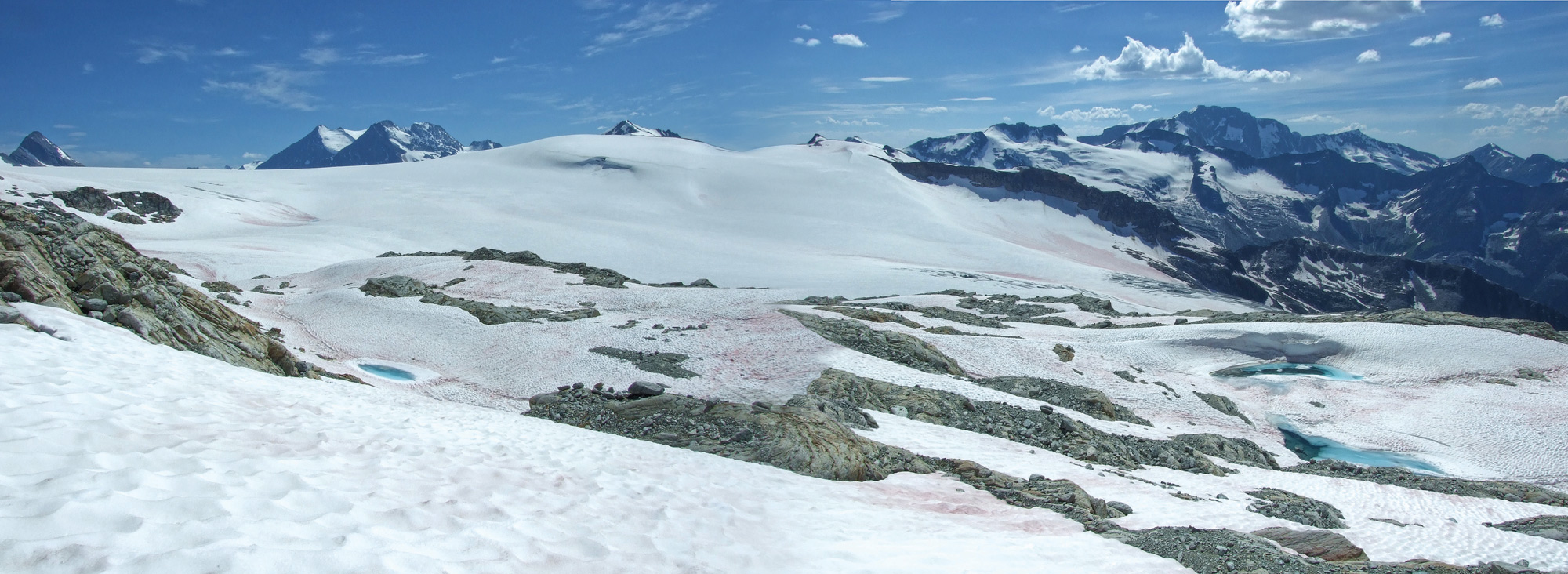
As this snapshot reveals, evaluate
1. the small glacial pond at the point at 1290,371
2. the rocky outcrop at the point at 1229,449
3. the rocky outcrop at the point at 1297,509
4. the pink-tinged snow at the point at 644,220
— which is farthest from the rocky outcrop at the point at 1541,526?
the pink-tinged snow at the point at 644,220

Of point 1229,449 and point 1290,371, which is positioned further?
point 1290,371

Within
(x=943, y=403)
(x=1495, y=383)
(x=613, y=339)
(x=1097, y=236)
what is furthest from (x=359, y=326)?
(x=1097, y=236)

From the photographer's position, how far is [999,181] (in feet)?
589

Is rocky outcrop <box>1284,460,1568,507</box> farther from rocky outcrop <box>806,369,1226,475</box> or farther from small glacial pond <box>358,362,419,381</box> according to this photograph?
small glacial pond <box>358,362,419,381</box>

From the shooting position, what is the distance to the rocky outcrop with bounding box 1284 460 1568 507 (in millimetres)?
20781

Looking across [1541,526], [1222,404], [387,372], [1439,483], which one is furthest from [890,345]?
[387,372]

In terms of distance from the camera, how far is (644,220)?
10944cm

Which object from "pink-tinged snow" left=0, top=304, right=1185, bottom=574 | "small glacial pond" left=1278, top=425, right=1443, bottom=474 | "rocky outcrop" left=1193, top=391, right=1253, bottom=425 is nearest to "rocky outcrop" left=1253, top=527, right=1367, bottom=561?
"pink-tinged snow" left=0, top=304, right=1185, bottom=574

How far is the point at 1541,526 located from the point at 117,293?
3175 cm

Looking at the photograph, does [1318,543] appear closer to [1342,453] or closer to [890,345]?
[890,345]

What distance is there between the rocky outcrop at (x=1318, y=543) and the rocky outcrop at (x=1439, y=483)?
10.5m

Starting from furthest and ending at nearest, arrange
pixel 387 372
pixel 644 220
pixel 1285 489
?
pixel 644 220 → pixel 387 372 → pixel 1285 489

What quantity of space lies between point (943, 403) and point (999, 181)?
165 m

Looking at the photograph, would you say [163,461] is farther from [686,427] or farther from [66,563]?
[686,427]
